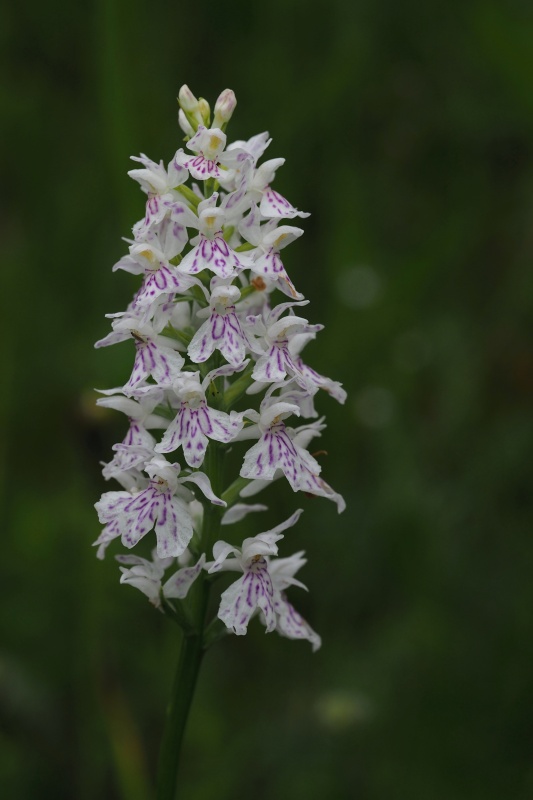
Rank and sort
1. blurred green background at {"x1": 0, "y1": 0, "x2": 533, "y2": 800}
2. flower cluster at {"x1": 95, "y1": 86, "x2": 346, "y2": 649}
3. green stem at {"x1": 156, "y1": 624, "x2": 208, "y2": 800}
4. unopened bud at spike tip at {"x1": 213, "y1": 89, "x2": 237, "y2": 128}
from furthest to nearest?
blurred green background at {"x1": 0, "y1": 0, "x2": 533, "y2": 800} < unopened bud at spike tip at {"x1": 213, "y1": 89, "x2": 237, "y2": 128} < green stem at {"x1": 156, "y1": 624, "x2": 208, "y2": 800} < flower cluster at {"x1": 95, "y1": 86, "x2": 346, "y2": 649}

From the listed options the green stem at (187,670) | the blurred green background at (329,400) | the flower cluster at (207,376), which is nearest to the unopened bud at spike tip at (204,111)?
the flower cluster at (207,376)

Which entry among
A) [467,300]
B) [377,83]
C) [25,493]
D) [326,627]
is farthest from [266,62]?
[326,627]

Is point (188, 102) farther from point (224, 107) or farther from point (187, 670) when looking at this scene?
point (187, 670)

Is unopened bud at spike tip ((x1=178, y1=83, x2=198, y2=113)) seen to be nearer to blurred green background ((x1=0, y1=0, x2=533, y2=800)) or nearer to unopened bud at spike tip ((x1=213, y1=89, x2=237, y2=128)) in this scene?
unopened bud at spike tip ((x1=213, y1=89, x2=237, y2=128))

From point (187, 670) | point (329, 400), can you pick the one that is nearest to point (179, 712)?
point (187, 670)

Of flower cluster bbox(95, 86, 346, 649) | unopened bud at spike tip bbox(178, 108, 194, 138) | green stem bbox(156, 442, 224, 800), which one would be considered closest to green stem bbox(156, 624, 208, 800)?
green stem bbox(156, 442, 224, 800)
